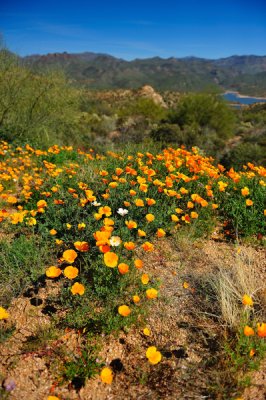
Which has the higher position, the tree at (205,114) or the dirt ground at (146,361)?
the tree at (205,114)

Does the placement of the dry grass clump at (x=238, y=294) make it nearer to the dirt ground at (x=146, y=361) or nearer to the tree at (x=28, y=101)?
the dirt ground at (x=146, y=361)

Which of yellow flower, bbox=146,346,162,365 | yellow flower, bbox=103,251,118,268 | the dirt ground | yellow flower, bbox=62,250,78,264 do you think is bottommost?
the dirt ground

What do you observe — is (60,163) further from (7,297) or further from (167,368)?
(167,368)

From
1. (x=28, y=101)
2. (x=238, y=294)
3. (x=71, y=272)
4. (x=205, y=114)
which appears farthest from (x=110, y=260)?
(x=205, y=114)

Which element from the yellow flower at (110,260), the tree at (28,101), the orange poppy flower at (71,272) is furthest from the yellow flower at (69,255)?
the tree at (28,101)

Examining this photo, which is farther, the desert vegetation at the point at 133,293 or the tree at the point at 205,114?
the tree at the point at 205,114

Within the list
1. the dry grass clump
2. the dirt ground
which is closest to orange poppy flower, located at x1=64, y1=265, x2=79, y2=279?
the dirt ground

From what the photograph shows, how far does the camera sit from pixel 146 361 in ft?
7.09

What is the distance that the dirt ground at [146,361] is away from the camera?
1.95 m

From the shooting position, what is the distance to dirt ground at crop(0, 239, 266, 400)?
1.95 m

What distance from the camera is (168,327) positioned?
2445 millimetres

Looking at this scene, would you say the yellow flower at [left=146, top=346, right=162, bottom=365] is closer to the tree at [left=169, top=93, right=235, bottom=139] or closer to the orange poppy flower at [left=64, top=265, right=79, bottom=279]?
the orange poppy flower at [left=64, top=265, right=79, bottom=279]

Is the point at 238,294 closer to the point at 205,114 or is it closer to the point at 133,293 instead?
the point at 133,293

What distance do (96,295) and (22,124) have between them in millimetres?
7935
